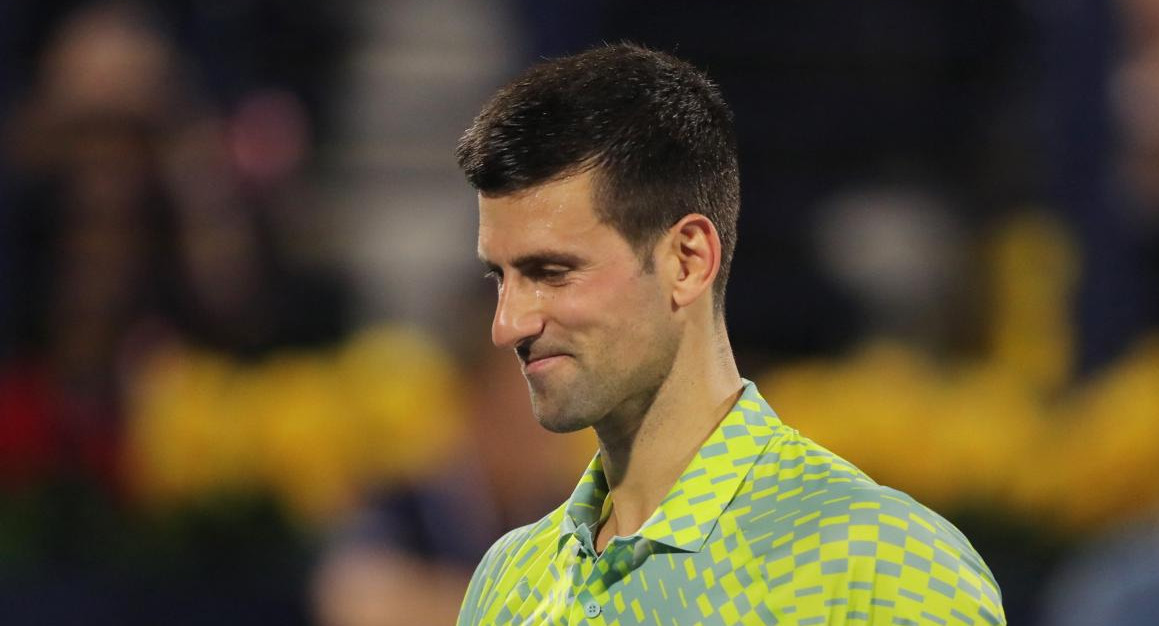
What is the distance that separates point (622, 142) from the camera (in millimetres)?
2674

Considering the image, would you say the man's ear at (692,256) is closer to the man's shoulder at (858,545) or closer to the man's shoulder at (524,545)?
the man's shoulder at (858,545)

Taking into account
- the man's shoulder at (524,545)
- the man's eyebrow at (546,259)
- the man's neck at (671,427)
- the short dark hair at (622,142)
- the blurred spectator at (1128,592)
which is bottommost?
the blurred spectator at (1128,592)

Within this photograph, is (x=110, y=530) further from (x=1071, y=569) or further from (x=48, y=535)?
(x=1071, y=569)

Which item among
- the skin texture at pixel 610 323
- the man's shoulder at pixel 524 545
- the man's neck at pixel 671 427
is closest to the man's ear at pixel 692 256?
the skin texture at pixel 610 323

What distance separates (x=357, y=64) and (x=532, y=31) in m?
1.55

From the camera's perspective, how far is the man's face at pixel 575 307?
265 cm

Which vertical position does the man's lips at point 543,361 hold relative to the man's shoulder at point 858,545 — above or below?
above

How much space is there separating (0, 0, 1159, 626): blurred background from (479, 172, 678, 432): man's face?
2357mm

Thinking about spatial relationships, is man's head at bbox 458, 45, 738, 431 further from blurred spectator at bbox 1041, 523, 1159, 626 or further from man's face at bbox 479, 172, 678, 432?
blurred spectator at bbox 1041, 523, 1159, 626

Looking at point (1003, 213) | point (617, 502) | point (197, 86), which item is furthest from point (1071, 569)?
point (197, 86)

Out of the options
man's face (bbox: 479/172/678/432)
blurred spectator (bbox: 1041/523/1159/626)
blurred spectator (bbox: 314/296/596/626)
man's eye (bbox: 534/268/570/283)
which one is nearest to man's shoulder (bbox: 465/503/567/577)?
man's face (bbox: 479/172/678/432)

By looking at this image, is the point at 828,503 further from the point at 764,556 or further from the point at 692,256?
the point at 692,256

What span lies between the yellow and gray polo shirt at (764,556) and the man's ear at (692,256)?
0.17 m

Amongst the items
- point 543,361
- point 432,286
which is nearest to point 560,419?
point 543,361
